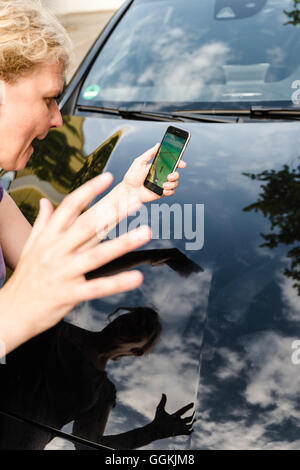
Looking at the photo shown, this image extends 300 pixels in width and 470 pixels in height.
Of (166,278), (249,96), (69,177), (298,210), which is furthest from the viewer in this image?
(249,96)

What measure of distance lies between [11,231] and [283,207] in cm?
81

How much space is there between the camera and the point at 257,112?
6.42ft

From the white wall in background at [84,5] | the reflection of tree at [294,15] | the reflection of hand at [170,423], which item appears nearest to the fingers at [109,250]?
the reflection of hand at [170,423]

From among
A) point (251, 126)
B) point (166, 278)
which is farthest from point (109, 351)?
point (251, 126)

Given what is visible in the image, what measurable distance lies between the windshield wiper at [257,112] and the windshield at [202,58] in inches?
1.2

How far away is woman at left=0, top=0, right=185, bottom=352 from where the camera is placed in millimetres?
738

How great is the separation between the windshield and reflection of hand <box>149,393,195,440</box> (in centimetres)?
132

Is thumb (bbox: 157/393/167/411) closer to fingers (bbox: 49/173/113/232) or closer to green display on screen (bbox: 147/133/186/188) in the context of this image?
fingers (bbox: 49/173/113/232)

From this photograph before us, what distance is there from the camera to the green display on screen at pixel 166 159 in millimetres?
1505

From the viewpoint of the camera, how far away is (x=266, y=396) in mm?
1062

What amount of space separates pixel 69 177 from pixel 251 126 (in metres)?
0.70

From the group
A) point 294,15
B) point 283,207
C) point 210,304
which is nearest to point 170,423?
point 210,304

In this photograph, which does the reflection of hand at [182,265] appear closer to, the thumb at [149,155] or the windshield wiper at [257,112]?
the thumb at [149,155]
